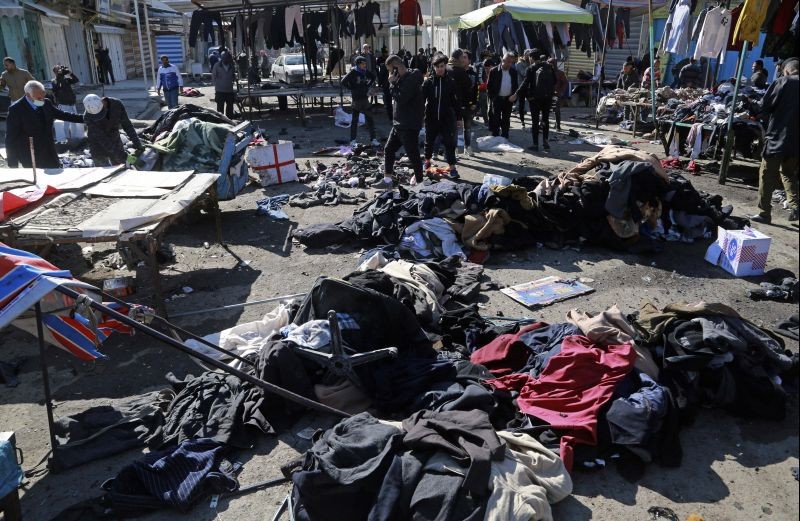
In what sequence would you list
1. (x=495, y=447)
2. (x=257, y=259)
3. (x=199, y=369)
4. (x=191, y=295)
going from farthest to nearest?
(x=257, y=259), (x=191, y=295), (x=199, y=369), (x=495, y=447)

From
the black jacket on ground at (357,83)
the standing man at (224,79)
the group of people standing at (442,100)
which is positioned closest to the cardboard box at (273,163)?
the group of people standing at (442,100)

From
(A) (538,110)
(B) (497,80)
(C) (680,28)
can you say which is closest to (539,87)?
(A) (538,110)

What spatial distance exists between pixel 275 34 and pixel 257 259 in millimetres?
12957

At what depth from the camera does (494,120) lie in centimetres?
1320


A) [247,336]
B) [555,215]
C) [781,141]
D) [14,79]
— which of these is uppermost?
[14,79]

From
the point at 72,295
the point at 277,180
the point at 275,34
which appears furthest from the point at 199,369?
the point at 275,34

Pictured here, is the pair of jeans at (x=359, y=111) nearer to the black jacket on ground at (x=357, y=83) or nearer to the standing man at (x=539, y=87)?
the black jacket on ground at (x=357, y=83)

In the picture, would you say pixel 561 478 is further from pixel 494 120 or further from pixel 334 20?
pixel 334 20

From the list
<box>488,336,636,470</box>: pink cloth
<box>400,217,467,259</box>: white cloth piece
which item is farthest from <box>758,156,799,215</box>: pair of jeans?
<box>488,336,636,470</box>: pink cloth

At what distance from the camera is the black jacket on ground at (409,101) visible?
9.17m

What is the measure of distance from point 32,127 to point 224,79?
335 inches

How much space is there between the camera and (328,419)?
4.19m

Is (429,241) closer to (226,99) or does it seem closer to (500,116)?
(500,116)

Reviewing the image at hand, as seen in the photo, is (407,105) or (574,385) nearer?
(574,385)
